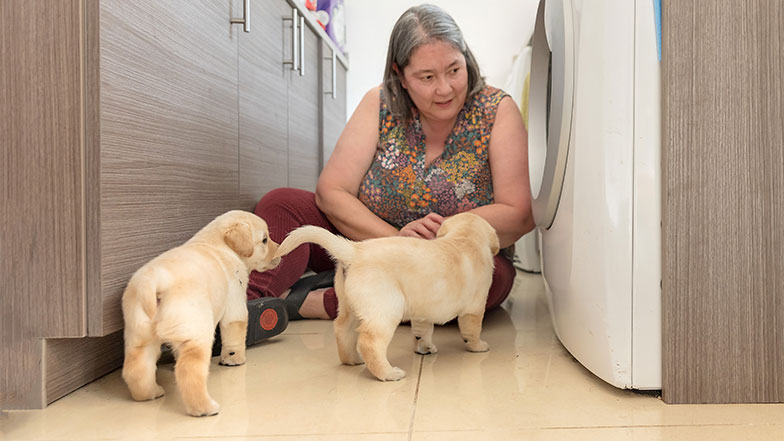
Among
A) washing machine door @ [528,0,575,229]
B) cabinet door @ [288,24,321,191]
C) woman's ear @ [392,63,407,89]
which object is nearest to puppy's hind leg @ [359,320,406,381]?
washing machine door @ [528,0,575,229]

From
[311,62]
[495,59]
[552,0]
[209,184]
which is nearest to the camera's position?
[552,0]

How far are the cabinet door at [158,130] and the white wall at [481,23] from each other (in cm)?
184

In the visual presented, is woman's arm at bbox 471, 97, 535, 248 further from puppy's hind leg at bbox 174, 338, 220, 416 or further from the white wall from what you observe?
the white wall

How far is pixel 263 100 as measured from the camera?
213cm

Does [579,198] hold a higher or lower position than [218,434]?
higher

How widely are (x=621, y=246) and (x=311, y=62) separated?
82.9 inches

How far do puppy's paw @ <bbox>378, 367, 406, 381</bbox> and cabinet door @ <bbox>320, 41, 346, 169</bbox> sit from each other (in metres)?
2.00

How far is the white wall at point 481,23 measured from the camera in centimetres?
343

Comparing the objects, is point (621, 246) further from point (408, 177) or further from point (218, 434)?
point (408, 177)

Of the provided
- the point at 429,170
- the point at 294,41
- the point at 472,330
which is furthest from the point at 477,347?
the point at 294,41

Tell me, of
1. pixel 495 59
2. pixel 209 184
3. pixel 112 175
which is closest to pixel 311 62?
pixel 495 59

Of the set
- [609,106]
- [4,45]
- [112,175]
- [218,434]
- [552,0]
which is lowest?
[218,434]

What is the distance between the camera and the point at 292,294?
181cm

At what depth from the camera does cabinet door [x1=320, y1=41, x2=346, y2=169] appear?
308 centimetres
